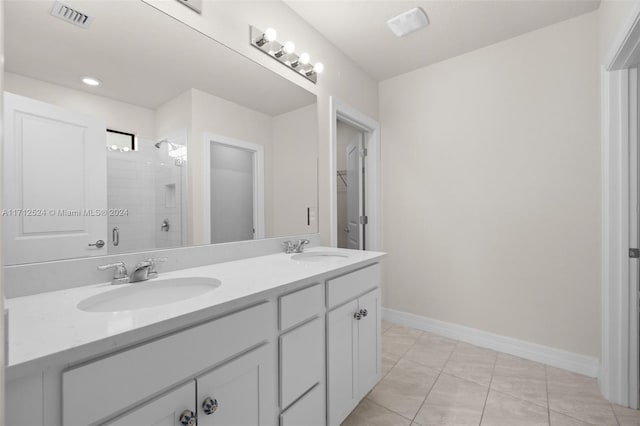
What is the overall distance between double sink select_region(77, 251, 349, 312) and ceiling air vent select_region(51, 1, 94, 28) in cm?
99

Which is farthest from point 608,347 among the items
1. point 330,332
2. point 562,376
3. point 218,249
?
point 218,249

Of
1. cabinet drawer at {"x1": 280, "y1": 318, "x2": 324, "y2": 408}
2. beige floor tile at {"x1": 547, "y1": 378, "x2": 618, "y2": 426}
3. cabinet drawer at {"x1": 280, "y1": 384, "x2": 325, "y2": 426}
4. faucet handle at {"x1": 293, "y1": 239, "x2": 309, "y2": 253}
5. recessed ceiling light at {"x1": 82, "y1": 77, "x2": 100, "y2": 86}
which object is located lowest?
beige floor tile at {"x1": 547, "y1": 378, "x2": 618, "y2": 426}

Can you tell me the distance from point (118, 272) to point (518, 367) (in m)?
2.54

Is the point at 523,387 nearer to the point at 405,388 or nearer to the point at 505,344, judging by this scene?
the point at 505,344

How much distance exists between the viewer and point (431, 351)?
227 cm

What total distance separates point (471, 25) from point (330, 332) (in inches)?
91.1

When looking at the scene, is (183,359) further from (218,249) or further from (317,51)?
(317,51)

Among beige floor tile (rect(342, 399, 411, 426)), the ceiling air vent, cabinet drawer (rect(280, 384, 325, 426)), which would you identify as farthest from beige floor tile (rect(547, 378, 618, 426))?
the ceiling air vent

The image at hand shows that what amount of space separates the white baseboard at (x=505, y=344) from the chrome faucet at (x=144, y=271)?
2332 mm

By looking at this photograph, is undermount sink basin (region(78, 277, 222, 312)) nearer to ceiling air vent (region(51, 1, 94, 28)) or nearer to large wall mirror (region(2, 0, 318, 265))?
large wall mirror (region(2, 0, 318, 265))

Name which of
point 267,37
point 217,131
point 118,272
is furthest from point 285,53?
point 118,272

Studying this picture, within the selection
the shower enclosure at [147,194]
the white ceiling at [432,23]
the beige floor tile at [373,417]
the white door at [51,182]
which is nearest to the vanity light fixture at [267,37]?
the white ceiling at [432,23]

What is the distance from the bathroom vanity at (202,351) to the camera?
0.59 meters

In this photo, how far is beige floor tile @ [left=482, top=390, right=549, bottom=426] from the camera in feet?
4.94
